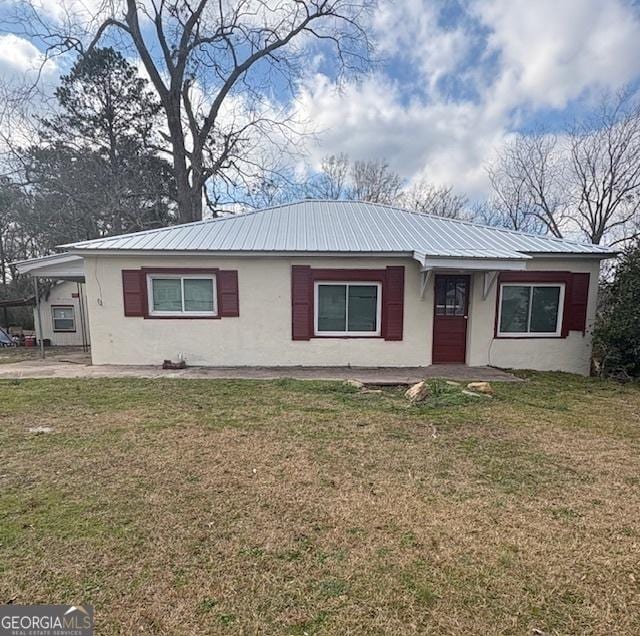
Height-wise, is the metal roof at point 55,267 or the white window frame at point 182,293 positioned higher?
the metal roof at point 55,267

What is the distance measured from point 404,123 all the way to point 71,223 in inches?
554

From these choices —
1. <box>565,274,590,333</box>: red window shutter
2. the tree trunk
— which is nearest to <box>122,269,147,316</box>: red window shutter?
the tree trunk

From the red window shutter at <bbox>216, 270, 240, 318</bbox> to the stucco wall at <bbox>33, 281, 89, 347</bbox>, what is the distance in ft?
30.8

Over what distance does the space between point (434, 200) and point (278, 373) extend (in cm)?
1721

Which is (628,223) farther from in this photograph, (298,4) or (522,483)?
(522,483)

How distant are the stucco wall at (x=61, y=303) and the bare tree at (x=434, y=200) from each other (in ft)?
55.0

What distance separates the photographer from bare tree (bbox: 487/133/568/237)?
1759cm

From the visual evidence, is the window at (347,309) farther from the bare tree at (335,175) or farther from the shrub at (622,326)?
the bare tree at (335,175)

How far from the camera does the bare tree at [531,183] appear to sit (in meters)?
17.6

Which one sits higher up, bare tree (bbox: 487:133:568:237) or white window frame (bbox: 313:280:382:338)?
bare tree (bbox: 487:133:568:237)

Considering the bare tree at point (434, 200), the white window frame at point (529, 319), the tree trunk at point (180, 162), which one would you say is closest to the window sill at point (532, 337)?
the white window frame at point (529, 319)

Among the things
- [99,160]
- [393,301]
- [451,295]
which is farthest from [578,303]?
[99,160]

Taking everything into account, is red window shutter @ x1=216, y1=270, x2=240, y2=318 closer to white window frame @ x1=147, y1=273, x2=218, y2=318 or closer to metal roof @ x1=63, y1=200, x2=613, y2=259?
white window frame @ x1=147, y1=273, x2=218, y2=318

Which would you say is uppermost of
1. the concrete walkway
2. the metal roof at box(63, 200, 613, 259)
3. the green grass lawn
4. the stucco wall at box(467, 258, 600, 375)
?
the metal roof at box(63, 200, 613, 259)
